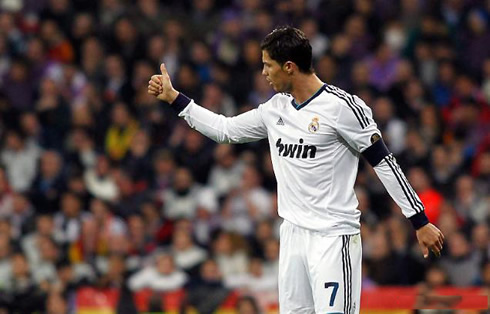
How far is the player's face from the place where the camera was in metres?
6.68

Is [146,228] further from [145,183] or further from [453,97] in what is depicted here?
[453,97]

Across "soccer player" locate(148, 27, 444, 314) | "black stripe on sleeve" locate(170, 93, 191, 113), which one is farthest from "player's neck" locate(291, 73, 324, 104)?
"black stripe on sleeve" locate(170, 93, 191, 113)

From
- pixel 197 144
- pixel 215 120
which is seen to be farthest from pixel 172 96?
pixel 197 144

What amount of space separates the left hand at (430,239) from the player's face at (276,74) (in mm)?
1198

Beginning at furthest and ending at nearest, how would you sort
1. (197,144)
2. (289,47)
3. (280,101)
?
(197,144) < (280,101) < (289,47)

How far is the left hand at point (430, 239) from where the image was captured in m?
6.52

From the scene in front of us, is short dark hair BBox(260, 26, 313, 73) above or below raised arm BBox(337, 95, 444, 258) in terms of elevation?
above

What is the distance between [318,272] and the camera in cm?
662

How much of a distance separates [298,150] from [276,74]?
48 cm

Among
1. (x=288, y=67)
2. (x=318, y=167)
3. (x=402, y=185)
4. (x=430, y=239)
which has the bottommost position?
(x=430, y=239)

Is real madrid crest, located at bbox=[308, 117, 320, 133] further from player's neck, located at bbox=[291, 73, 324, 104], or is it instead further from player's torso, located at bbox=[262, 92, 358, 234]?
player's neck, located at bbox=[291, 73, 324, 104]

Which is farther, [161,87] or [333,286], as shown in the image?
[161,87]

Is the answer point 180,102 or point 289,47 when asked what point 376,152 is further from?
point 180,102

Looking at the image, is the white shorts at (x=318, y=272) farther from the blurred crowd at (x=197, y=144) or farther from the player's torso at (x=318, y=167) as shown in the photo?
the blurred crowd at (x=197, y=144)
